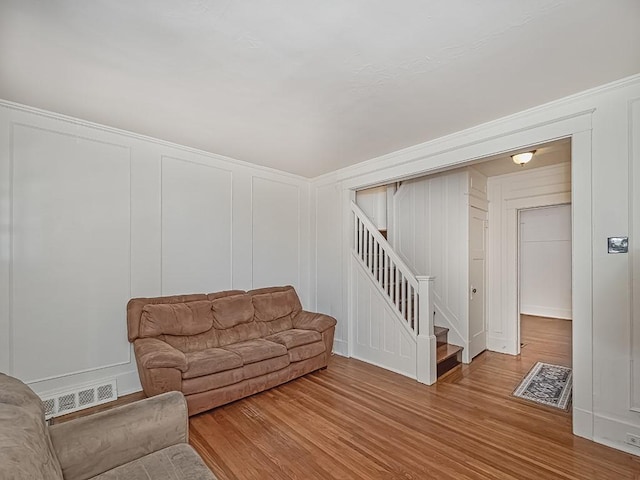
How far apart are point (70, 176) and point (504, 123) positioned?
4142mm

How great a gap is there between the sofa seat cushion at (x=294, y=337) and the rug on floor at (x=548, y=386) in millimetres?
2203

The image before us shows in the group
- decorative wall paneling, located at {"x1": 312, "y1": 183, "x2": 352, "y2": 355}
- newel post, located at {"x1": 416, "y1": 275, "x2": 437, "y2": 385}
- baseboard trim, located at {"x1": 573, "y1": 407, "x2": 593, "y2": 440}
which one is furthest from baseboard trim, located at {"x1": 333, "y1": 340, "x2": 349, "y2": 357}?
baseboard trim, located at {"x1": 573, "y1": 407, "x2": 593, "y2": 440}

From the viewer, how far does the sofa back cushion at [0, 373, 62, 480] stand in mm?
906

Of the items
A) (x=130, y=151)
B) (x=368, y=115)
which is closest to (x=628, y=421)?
(x=368, y=115)

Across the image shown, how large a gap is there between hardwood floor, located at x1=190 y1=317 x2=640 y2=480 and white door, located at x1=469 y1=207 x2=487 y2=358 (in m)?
0.86

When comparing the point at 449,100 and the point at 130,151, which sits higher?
the point at 449,100

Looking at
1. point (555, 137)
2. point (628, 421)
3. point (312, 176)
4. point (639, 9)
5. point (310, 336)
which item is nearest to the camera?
point (639, 9)

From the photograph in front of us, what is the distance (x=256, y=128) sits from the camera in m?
3.12

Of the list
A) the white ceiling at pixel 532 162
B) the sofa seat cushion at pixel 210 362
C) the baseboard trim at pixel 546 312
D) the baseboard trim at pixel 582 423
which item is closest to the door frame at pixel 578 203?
the baseboard trim at pixel 582 423

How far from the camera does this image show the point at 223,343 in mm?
3486

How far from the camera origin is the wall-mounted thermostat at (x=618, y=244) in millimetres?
2299

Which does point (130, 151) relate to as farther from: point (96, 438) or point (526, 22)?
point (526, 22)

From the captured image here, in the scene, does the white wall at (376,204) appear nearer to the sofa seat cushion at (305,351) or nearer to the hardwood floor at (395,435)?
the sofa seat cushion at (305,351)

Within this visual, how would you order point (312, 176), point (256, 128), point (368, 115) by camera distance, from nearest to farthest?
point (368, 115), point (256, 128), point (312, 176)
